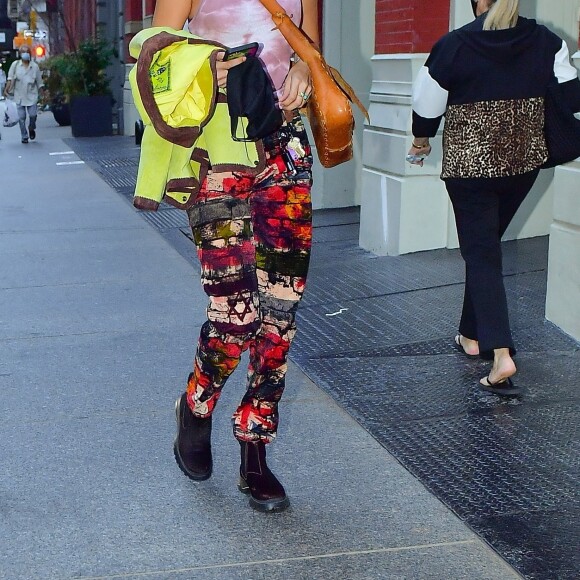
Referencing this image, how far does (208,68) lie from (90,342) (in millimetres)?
3097

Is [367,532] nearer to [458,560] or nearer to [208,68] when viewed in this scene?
[458,560]

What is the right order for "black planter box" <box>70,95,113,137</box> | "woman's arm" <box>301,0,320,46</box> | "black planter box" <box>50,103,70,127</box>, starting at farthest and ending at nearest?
"black planter box" <box>50,103,70,127</box>, "black planter box" <box>70,95,113,137</box>, "woman's arm" <box>301,0,320,46</box>

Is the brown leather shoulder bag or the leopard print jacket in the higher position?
the brown leather shoulder bag

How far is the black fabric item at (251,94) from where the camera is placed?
10.3 ft

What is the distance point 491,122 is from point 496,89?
0.47 ft

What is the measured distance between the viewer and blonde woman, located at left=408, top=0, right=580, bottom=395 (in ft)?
15.3

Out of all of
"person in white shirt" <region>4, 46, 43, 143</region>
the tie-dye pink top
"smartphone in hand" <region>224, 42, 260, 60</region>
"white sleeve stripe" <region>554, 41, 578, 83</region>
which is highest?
the tie-dye pink top

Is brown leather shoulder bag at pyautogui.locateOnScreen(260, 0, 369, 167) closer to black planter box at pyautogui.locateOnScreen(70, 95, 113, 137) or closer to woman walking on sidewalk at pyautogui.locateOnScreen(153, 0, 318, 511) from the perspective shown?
woman walking on sidewalk at pyautogui.locateOnScreen(153, 0, 318, 511)

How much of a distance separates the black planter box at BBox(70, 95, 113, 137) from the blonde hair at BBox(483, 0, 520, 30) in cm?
1864

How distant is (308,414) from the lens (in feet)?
15.3

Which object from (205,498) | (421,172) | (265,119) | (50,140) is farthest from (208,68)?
(50,140)

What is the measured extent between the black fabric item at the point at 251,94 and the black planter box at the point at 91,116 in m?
19.9

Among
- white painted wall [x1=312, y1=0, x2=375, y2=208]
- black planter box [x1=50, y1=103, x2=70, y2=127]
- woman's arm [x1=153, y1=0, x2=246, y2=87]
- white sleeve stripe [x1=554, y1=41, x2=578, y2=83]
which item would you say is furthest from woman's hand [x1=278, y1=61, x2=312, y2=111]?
black planter box [x1=50, y1=103, x2=70, y2=127]

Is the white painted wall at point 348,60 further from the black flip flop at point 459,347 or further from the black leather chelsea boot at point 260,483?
the black leather chelsea boot at point 260,483
